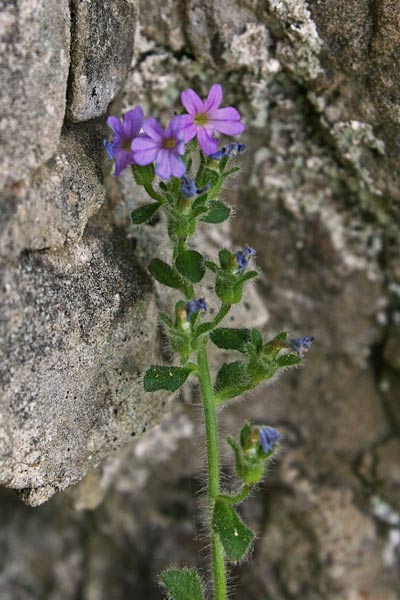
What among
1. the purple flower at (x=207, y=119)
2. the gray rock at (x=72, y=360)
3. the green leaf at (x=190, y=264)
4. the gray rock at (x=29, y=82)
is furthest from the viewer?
the green leaf at (x=190, y=264)

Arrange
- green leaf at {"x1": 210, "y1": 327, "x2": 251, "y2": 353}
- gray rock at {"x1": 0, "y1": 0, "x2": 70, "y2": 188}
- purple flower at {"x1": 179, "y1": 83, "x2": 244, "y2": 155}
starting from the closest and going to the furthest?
gray rock at {"x1": 0, "y1": 0, "x2": 70, "y2": 188}, purple flower at {"x1": 179, "y1": 83, "x2": 244, "y2": 155}, green leaf at {"x1": 210, "y1": 327, "x2": 251, "y2": 353}

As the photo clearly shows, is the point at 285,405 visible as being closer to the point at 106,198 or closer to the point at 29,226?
the point at 106,198

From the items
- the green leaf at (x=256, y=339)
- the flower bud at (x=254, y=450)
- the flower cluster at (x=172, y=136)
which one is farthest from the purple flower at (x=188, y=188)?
the flower bud at (x=254, y=450)

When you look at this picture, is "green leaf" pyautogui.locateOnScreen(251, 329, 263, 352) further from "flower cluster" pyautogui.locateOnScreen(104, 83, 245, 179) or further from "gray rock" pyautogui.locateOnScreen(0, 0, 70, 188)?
"gray rock" pyautogui.locateOnScreen(0, 0, 70, 188)

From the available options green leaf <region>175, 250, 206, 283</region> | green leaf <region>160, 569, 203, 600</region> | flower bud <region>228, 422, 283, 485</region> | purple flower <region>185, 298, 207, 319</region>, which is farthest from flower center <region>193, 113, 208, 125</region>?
green leaf <region>160, 569, 203, 600</region>

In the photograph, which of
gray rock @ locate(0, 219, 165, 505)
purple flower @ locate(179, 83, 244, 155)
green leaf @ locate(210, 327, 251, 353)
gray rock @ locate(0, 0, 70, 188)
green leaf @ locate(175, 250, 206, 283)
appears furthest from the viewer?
green leaf @ locate(210, 327, 251, 353)

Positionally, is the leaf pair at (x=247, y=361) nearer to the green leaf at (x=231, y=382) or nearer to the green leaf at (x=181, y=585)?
the green leaf at (x=231, y=382)

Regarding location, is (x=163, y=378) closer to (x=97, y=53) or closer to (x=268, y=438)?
(x=268, y=438)
